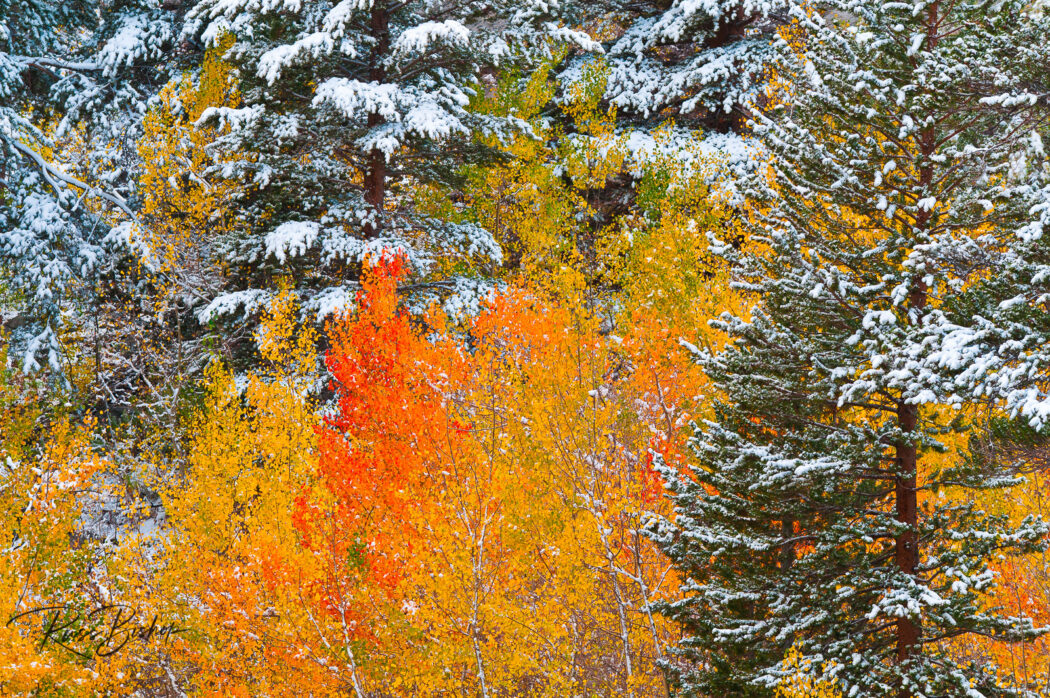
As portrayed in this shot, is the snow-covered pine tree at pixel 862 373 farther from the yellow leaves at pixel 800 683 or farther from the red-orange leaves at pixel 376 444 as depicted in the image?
the red-orange leaves at pixel 376 444

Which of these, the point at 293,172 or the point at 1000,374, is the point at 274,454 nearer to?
the point at 293,172

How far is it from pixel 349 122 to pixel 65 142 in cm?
760

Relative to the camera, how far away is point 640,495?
509 inches

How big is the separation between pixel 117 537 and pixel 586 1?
1796 centimetres

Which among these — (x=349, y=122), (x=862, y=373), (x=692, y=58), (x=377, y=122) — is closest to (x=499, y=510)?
(x=862, y=373)

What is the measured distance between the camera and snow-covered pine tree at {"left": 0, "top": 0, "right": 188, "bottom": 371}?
15.3 m

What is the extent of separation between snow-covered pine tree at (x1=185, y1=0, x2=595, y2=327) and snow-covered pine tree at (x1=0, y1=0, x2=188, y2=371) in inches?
93.2

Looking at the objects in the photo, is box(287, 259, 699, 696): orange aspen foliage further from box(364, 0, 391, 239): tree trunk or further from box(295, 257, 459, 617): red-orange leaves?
box(364, 0, 391, 239): tree trunk

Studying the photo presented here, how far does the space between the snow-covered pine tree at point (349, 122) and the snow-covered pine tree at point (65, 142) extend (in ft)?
7.76

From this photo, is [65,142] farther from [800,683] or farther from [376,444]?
[800,683]

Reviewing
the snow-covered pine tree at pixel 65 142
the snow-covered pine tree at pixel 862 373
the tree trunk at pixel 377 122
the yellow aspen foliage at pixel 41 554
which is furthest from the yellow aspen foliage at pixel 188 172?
the snow-covered pine tree at pixel 862 373

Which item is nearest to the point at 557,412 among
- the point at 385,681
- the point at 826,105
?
the point at 385,681

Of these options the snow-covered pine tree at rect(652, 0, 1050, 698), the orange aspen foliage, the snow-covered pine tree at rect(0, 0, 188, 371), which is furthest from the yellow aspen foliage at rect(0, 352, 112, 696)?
the snow-covered pine tree at rect(652, 0, 1050, 698)

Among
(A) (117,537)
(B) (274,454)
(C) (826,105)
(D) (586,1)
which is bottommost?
(A) (117,537)
